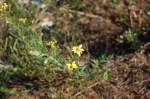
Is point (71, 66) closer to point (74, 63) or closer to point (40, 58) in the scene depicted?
point (74, 63)

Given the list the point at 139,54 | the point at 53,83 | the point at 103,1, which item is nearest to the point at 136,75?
the point at 139,54

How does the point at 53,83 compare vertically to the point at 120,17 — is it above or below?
below

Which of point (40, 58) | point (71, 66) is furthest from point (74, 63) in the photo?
point (40, 58)

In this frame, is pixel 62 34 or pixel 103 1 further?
pixel 103 1

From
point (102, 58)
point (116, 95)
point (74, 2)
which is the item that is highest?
point (74, 2)

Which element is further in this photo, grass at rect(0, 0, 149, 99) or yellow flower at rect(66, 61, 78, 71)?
grass at rect(0, 0, 149, 99)

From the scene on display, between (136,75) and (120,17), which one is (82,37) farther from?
(136,75)

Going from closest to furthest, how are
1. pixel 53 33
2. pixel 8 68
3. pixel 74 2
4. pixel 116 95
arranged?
pixel 116 95
pixel 8 68
pixel 53 33
pixel 74 2

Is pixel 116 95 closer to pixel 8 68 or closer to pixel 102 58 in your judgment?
pixel 102 58

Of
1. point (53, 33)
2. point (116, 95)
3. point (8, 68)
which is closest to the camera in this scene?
point (116, 95)

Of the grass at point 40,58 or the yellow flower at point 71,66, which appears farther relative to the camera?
the grass at point 40,58
